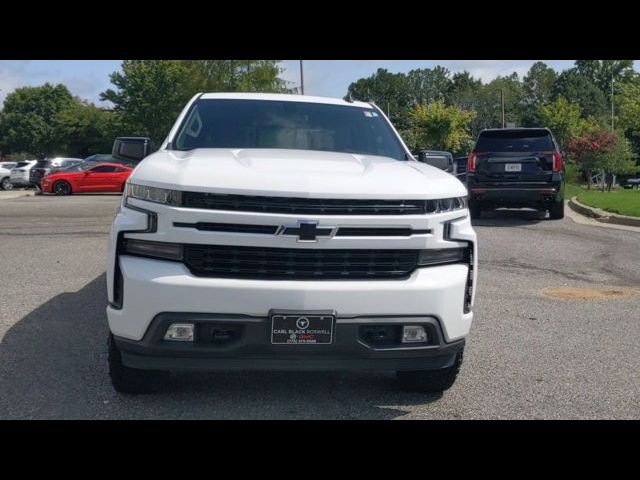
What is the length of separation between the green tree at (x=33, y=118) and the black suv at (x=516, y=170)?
242ft

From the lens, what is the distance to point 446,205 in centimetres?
399

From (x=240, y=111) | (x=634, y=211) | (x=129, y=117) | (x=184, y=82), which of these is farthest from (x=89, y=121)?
(x=240, y=111)

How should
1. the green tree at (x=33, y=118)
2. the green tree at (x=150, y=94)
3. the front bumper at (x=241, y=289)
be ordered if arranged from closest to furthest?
the front bumper at (x=241, y=289), the green tree at (x=150, y=94), the green tree at (x=33, y=118)

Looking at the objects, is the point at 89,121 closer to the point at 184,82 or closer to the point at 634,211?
the point at 184,82

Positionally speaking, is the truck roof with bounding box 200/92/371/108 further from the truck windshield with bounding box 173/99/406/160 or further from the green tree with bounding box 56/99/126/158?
the green tree with bounding box 56/99/126/158

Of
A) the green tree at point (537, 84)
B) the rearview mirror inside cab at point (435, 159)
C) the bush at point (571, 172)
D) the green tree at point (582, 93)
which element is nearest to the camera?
the rearview mirror inside cab at point (435, 159)

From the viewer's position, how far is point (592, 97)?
3548 inches

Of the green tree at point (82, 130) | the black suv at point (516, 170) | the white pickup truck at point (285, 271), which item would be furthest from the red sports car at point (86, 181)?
the green tree at point (82, 130)

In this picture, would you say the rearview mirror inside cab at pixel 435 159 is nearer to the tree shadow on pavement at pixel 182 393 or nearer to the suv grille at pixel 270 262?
the tree shadow on pavement at pixel 182 393

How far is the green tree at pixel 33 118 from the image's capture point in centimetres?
8275

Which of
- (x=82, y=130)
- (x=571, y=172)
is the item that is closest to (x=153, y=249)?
(x=571, y=172)

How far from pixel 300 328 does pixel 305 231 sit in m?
0.49

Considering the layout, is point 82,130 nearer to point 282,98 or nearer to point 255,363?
point 282,98

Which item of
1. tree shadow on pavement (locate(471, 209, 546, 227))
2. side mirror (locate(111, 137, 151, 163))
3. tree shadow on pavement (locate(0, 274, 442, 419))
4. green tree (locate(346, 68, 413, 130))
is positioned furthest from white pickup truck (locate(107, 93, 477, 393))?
green tree (locate(346, 68, 413, 130))
